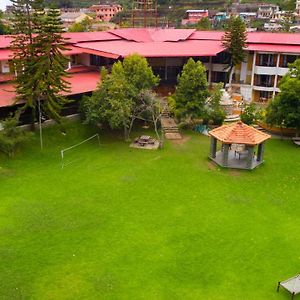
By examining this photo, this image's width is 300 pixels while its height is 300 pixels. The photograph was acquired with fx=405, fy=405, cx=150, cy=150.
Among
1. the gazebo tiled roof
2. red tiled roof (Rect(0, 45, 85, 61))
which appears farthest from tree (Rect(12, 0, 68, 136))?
the gazebo tiled roof

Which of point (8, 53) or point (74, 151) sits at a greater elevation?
point (8, 53)

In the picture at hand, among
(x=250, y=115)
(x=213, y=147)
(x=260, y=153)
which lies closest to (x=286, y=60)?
(x=250, y=115)

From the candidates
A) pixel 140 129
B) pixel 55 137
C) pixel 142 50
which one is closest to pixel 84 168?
pixel 55 137

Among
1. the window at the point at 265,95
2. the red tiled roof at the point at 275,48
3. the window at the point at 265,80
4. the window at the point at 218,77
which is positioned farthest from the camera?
the window at the point at 218,77

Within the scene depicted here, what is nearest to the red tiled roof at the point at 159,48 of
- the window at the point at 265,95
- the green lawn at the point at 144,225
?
the window at the point at 265,95

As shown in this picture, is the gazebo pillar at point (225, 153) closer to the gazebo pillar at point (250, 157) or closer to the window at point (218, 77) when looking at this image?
the gazebo pillar at point (250, 157)

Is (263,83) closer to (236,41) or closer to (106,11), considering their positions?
(236,41)
